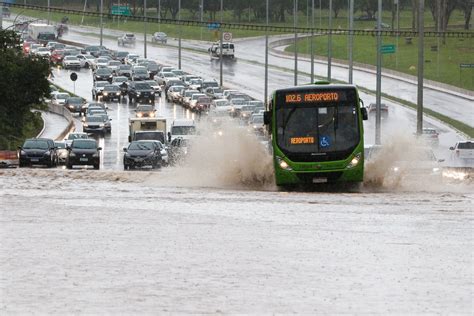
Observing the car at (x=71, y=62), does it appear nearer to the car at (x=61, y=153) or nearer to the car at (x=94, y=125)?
the car at (x=94, y=125)

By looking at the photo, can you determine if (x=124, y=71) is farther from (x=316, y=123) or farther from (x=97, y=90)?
(x=316, y=123)

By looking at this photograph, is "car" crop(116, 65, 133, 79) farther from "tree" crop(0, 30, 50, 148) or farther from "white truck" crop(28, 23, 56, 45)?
"tree" crop(0, 30, 50, 148)

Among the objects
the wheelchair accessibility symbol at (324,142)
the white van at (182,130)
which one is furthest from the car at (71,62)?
the wheelchair accessibility symbol at (324,142)

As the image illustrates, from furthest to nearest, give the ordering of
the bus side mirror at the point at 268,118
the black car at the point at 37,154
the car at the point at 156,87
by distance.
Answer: the car at the point at 156,87 < the black car at the point at 37,154 < the bus side mirror at the point at 268,118

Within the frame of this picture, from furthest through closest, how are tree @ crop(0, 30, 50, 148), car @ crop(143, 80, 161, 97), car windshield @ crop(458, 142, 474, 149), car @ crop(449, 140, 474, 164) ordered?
car @ crop(143, 80, 161, 97) < tree @ crop(0, 30, 50, 148) < car windshield @ crop(458, 142, 474, 149) < car @ crop(449, 140, 474, 164)

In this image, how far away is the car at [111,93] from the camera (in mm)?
109312

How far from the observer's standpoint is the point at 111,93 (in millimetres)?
109625

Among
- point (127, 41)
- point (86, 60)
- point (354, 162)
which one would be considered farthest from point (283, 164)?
point (127, 41)

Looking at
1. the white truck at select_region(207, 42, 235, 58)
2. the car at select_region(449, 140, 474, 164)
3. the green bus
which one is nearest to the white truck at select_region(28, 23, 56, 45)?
the white truck at select_region(207, 42, 235, 58)

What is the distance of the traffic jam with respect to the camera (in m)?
60.3

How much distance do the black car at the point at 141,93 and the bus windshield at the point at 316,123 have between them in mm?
70409

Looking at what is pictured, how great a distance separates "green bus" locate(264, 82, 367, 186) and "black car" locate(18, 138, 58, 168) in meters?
22.2

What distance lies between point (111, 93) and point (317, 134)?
72.1 metres

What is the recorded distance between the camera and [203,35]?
188 m
